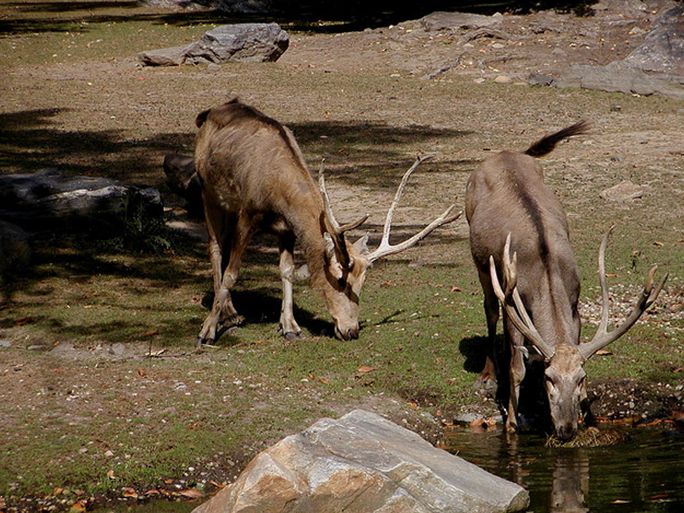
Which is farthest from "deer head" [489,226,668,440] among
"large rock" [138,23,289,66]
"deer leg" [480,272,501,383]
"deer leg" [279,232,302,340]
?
"large rock" [138,23,289,66]

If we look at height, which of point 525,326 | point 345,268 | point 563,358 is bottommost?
point 345,268

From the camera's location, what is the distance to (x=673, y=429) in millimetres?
9859

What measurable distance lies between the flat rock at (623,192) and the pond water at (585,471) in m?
7.88

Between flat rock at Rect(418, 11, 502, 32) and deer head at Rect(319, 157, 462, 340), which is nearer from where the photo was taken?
deer head at Rect(319, 157, 462, 340)

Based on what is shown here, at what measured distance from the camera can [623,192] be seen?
17438mm

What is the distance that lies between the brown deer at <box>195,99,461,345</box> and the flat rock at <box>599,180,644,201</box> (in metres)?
6.00

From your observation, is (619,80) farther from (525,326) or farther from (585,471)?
(585,471)

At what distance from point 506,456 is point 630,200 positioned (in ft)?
28.5

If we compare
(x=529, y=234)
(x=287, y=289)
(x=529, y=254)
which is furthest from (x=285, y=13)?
(x=529, y=254)

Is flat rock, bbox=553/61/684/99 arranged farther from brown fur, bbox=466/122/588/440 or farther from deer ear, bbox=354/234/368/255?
brown fur, bbox=466/122/588/440

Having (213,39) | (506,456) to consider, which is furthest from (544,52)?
(506,456)

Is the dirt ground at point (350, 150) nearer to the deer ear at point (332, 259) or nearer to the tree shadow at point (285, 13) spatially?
the tree shadow at point (285, 13)

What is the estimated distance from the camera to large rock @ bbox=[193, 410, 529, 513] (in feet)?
23.5

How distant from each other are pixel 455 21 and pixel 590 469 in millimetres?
22068
